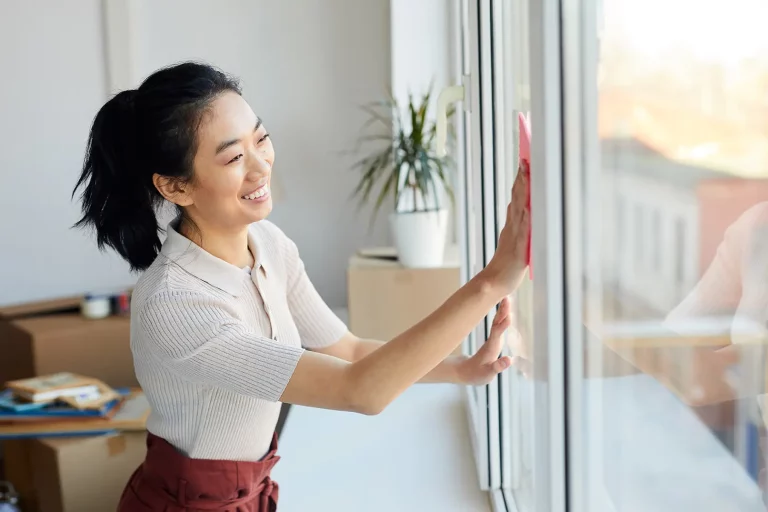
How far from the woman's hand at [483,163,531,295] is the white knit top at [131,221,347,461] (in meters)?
0.29

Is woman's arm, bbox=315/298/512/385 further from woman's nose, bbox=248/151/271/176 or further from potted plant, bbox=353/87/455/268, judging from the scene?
potted plant, bbox=353/87/455/268

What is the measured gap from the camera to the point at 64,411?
7.88 ft

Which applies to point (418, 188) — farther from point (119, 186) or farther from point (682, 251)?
point (682, 251)

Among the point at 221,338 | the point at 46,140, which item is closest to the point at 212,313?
the point at 221,338

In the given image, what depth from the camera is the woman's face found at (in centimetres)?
130

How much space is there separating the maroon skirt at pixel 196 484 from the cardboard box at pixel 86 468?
3.08 feet

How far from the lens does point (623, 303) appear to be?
0.70 meters

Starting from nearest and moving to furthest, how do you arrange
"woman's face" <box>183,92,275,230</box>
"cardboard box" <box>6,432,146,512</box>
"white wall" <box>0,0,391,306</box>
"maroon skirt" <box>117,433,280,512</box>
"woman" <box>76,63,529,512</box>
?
"woman" <box>76,63,529,512</box>
"woman's face" <box>183,92,275,230</box>
"maroon skirt" <box>117,433,280,512</box>
"cardboard box" <box>6,432,146,512</box>
"white wall" <box>0,0,391,306</box>

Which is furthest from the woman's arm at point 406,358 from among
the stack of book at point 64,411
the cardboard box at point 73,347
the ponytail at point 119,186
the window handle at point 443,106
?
the cardboard box at point 73,347

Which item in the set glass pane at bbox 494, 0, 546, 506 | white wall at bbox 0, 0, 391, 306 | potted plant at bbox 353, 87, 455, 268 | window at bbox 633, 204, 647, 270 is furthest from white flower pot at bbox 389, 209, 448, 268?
window at bbox 633, 204, 647, 270

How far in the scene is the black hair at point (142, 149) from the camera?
1.30 metres

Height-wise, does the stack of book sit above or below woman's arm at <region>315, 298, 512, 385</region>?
below

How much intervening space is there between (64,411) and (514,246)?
177 centimetres

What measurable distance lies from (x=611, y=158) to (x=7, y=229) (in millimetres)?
3297
